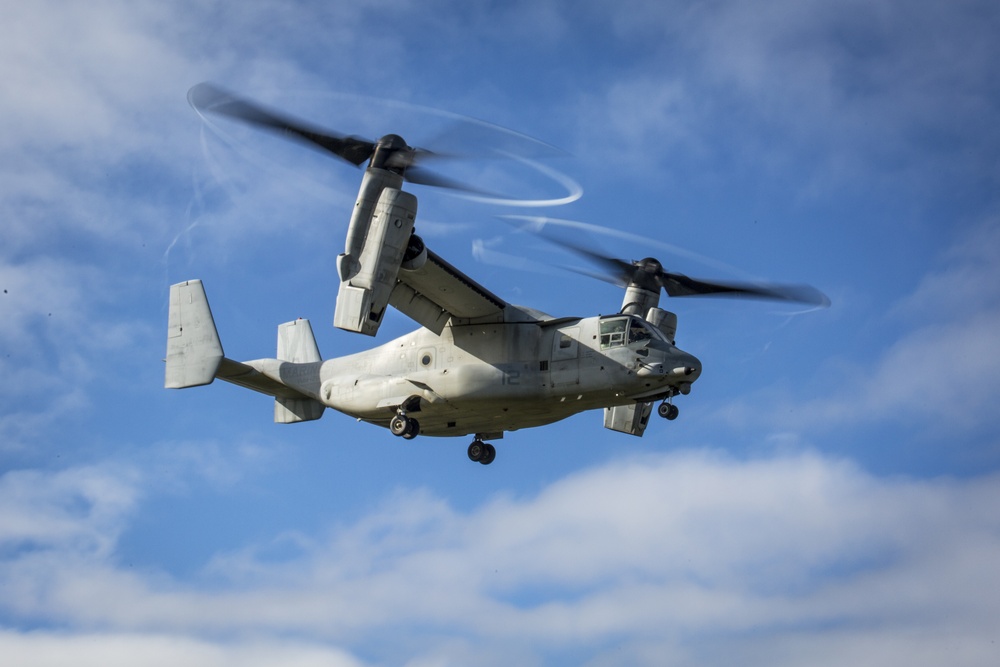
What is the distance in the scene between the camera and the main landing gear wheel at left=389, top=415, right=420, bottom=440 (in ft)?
118

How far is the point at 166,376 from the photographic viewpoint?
37312 mm

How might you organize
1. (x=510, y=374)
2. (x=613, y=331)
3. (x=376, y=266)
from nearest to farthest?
(x=376, y=266) < (x=613, y=331) < (x=510, y=374)

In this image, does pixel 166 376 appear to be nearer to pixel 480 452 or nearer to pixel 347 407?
pixel 347 407

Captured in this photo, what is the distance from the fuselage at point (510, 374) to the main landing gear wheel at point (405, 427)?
0.31m

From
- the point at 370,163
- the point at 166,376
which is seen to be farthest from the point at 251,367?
the point at 370,163

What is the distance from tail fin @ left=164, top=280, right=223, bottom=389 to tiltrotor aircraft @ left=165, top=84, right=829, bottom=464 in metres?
0.03

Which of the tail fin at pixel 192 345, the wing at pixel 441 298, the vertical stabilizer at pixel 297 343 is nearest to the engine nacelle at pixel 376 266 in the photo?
the wing at pixel 441 298

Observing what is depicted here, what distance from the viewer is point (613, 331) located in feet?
117

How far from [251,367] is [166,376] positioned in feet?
7.94

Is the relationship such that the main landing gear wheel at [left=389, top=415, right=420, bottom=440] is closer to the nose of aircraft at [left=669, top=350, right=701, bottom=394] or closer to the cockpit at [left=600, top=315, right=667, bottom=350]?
the cockpit at [left=600, top=315, right=667, bottom=350]

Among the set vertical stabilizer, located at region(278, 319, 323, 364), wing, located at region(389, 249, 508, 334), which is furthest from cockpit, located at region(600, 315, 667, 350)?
vertical stabilizer, located at region(278, 319, 323, 364)

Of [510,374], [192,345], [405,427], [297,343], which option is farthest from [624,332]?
[192,345]

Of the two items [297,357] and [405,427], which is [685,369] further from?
[297,357]

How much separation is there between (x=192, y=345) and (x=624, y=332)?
11.7 m
